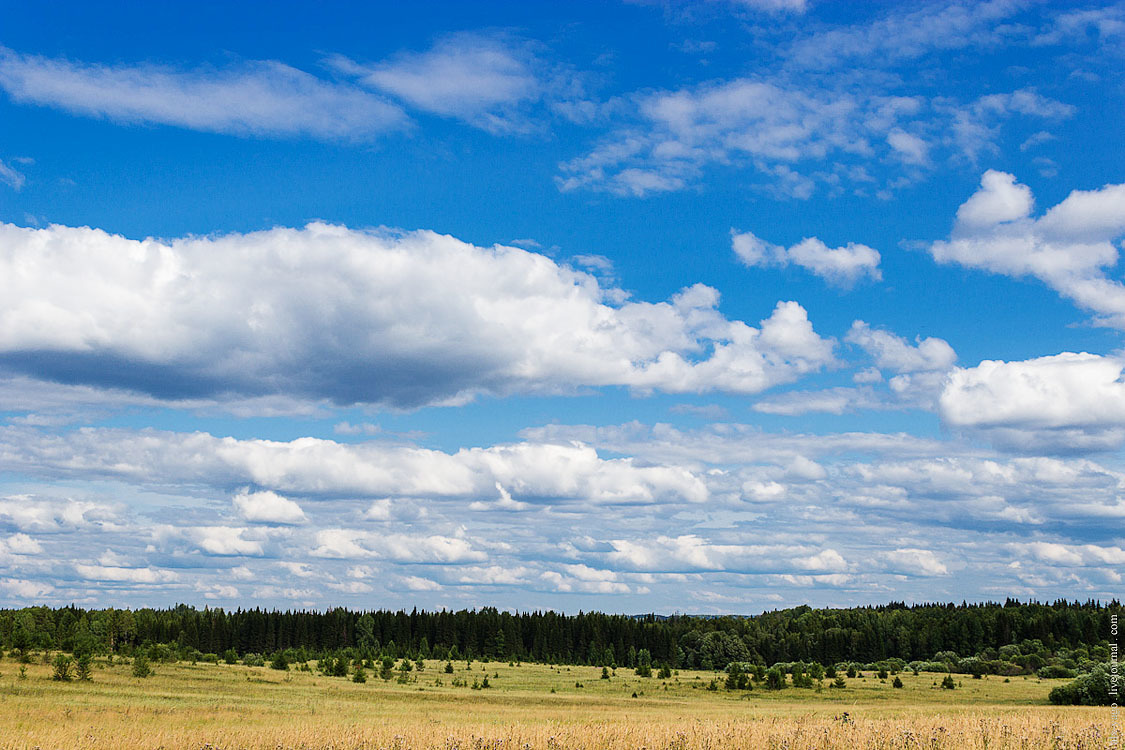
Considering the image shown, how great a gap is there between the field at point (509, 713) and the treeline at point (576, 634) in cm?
5716

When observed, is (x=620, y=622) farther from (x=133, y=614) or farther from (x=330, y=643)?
(x=133, y=614)

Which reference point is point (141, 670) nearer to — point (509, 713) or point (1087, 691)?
point (509, 713)

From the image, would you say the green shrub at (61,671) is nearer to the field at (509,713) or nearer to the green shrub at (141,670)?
the field at (509,713)

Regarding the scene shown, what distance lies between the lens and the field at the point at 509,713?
23.1 m

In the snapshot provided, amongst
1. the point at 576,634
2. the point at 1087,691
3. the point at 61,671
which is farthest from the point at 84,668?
the point at 576,634

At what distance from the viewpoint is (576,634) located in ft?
560

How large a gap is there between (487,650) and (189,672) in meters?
94.6

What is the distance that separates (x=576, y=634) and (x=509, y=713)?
125621 mm

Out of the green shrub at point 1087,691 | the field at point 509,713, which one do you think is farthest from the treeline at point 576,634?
the green shrub at point 1087,691

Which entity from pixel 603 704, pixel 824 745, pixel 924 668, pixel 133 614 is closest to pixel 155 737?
pixel 824 745

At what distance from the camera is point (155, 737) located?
25750 mm

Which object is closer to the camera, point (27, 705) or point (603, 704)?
point (27, 705)

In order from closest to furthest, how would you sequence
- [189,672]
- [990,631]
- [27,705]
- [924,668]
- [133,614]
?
[27,705] < [189,672] < [924,668] < [990,631] < [133,614]

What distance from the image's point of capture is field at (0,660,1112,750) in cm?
2312
